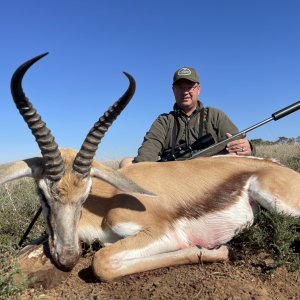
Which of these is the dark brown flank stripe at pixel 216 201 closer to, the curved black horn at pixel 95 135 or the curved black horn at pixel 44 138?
the curved black horn at pixel 95 135

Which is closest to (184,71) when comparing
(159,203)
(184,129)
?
(184,129)

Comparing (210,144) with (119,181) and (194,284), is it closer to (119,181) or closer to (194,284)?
(119,181)

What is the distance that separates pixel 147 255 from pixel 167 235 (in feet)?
1.10

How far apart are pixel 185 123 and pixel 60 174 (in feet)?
12.8

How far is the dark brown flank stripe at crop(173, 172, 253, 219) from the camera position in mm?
4605

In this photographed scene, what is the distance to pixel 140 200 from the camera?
14.9 ft

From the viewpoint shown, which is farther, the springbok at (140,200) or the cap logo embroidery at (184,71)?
the cap logo embroidery at (184,71)

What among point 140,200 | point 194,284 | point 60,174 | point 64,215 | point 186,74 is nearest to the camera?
point 194,284

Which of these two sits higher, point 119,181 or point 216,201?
point 119,181

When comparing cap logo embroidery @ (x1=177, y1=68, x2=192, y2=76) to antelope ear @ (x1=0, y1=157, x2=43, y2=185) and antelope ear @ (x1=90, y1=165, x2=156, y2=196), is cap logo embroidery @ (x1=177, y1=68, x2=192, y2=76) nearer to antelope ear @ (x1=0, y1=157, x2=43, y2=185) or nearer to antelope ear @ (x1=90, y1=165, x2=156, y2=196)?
antelope ear @ (x1=90, y1=165, x2=156, y2=196)

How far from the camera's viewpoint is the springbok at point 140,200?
3.90 meters

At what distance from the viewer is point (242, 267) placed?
4.04 meters

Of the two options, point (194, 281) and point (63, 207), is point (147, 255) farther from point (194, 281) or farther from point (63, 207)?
point (63, 207)

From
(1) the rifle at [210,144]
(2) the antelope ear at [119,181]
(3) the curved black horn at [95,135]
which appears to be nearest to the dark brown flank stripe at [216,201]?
(2) the antelope ear at [119,181]
